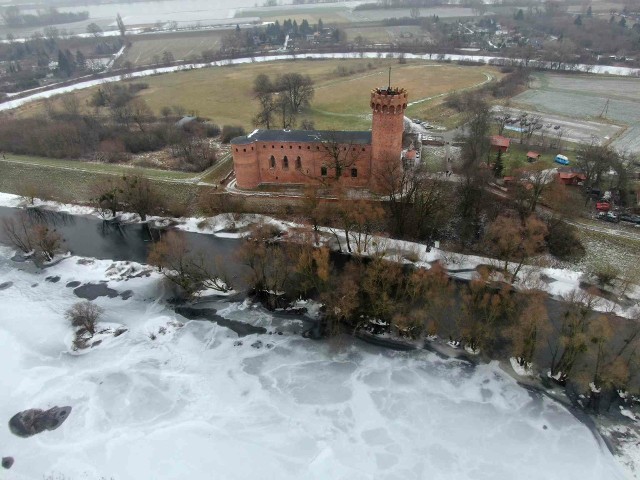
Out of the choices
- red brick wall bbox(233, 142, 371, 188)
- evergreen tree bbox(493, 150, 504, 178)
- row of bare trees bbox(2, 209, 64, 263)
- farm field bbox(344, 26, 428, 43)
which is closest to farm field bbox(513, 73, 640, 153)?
evergreen tree bbox(493, 150, 504, 178)

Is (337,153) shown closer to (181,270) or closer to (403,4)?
(181,270)

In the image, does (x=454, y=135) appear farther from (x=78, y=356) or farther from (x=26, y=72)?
(x=26, y=72)

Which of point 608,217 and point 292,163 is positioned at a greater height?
point 292,163

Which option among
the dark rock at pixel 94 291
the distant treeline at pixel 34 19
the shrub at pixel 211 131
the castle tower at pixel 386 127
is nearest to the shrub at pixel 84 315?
the dark rock at pixel 94 291

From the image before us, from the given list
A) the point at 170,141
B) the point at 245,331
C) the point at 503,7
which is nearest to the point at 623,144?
the point at 245,331

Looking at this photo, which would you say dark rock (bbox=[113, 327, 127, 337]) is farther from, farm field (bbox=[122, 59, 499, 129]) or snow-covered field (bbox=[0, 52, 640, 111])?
snow-covered field (bbox=[0, 52, 640, 111])

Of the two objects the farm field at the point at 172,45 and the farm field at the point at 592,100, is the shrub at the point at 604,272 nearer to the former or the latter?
the farm field at the point at 592,100

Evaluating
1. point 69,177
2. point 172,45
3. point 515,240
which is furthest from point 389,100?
point 172,45
